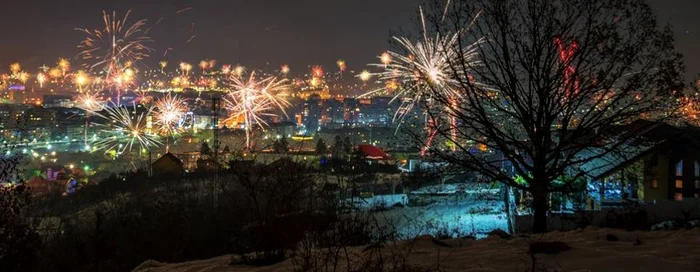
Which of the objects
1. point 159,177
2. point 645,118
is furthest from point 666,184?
point 159,177

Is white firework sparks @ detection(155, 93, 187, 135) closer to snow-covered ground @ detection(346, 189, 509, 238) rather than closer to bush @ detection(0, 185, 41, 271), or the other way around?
snow-covered ground @ detection(346, 189, 509, 238)

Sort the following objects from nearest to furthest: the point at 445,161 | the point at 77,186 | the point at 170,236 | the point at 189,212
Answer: the point at 445,161 < the point at 170,236 < the point at 189,212 < the point at 77,186

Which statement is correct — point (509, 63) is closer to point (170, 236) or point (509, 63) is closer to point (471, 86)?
point (471, 86)

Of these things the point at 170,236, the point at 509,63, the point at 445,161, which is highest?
the point at 509,63

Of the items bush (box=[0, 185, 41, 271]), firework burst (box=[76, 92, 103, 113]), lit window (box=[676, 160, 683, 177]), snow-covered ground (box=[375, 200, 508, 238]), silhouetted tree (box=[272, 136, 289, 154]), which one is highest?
firework burst (box=[76, 92, 103, 113])

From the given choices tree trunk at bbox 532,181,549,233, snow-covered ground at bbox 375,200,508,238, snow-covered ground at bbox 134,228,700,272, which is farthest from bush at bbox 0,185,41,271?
tree trunk at bbox 532,181,549,233

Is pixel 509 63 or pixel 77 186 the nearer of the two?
pixel 509 63
